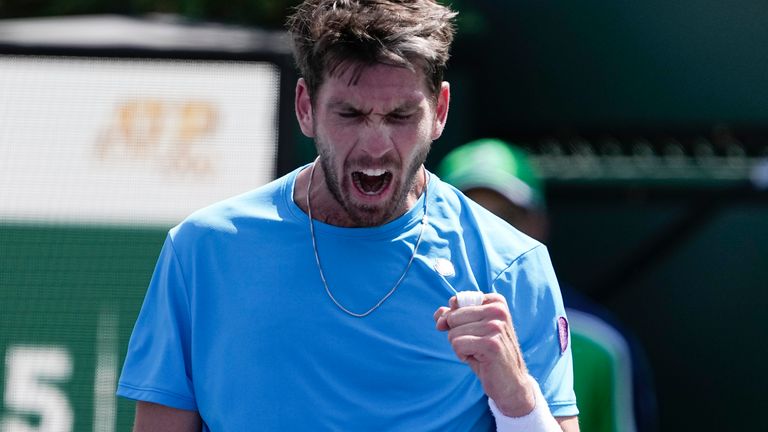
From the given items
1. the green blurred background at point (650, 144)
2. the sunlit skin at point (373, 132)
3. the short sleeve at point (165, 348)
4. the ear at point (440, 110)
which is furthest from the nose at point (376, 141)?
the green blurred background at point (650, 144)

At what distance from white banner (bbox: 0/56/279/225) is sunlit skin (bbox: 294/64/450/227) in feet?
3.86

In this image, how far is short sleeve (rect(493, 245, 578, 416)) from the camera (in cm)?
226

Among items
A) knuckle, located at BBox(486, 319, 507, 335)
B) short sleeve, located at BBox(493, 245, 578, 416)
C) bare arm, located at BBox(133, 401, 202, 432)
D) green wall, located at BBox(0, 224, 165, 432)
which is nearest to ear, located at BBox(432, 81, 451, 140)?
short sleeve, located at BBox(493, 245, 578, 416)

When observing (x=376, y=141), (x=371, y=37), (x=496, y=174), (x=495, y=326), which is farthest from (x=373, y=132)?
(x=496, y=174)

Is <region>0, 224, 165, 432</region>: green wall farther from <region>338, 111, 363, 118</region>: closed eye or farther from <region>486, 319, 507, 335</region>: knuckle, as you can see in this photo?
<region>486, 319, 507, 335</region>: knuckle

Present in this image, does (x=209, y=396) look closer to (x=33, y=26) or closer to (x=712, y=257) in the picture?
(x=33, y=26)

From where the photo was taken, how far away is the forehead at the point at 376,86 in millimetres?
2176

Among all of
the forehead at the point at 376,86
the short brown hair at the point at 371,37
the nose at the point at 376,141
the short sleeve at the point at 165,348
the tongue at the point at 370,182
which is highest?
the short brown hair at the point at 371,37

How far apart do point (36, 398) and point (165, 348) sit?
1.26m

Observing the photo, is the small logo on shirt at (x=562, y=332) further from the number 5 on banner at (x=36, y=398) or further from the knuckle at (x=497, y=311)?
the number 5 on banner at (x=36, y=398)

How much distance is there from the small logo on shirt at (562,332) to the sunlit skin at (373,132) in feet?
1.09

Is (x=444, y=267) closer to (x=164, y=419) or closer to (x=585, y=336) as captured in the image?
(x=164, y=419)

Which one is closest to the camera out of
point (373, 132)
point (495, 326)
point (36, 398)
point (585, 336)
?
point (495, 326)

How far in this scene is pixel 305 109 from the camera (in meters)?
2.32
